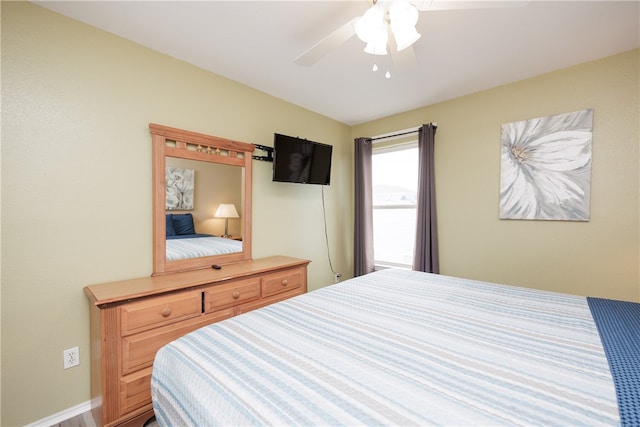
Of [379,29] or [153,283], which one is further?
[153,283]

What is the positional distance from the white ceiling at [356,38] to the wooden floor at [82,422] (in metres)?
2.57

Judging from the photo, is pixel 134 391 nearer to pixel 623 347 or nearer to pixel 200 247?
pixel 200 247

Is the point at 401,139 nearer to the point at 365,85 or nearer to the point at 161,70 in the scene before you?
the point at 365,85

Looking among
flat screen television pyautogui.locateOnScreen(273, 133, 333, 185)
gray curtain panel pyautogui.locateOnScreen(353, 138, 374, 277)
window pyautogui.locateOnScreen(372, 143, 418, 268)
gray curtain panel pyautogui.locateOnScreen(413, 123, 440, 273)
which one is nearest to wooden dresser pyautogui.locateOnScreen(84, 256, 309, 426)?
flat screen television pyautogui.locateOnScreen(273, 133, 333, 185)

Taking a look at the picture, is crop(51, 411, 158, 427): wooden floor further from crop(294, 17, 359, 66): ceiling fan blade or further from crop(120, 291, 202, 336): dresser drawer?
crop(294, 17, 359, 66): ceiling fan blade

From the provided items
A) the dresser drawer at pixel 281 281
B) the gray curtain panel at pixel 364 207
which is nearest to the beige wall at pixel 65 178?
the dresser drawer at pixel 281 281

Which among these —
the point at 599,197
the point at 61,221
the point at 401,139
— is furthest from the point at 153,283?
the point at 599,197

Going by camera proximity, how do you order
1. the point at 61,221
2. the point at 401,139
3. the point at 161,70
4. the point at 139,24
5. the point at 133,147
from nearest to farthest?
the point at 61,221 → the point at 139,24 → the point at 133,147 → the point at 161,70 → the point at 401,139

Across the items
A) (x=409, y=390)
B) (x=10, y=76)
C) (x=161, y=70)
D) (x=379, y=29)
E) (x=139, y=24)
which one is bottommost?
(x=409, y=390)

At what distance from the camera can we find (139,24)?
1771 millimetres

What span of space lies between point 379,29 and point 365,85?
52.3 inches

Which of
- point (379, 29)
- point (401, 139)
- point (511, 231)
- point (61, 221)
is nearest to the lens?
point (379, 29)

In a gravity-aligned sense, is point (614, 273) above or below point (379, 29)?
below

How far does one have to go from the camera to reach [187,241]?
221cm
